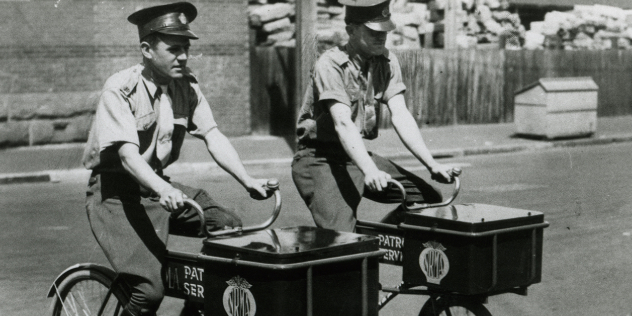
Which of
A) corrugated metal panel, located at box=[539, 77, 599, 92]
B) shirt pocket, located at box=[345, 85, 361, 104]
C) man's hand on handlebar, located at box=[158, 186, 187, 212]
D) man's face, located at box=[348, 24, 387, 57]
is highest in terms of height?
man's face, located at box=[348, 24, 387, 57]

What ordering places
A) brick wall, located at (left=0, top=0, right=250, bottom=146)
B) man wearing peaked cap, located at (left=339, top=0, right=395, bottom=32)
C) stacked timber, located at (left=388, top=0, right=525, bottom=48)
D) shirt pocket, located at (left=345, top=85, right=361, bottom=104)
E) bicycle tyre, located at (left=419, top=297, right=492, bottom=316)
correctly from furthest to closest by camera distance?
stacked timber, located at (left=388, top=0, right=525, bottom=48) < brick wall, located at (left=0, top=0, right=250, bottom=146) < shirt pocket, located at (left=345, top=85, right=361, bottom=104) < man wearing peaked cap, located at (left=339, top=0, right=395, bottom=32) < bicycle tyre, located at (left=419, top=297, right=492, bottom=316)

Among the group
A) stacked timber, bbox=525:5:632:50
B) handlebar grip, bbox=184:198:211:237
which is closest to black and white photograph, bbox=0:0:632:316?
handlebar grip, bbox=184:198:211:237

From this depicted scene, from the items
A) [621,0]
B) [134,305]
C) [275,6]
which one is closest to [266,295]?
[134,305]

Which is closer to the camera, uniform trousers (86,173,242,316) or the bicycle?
the bicycle

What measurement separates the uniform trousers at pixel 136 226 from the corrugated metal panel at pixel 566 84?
15.1m

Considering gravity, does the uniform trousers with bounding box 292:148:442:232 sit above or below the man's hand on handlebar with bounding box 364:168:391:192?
below

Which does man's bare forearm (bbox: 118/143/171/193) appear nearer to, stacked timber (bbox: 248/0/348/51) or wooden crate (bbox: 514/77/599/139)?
stacked timber (bbox: 248/0/348/51)

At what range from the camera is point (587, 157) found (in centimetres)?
1616

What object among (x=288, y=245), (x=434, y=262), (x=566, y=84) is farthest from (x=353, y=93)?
(x=566, y=84)

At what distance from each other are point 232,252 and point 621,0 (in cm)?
2516

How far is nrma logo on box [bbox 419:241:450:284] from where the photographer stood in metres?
4.42

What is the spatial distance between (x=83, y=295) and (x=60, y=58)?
1204cm

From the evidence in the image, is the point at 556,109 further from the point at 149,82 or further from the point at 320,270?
the point at 320,270

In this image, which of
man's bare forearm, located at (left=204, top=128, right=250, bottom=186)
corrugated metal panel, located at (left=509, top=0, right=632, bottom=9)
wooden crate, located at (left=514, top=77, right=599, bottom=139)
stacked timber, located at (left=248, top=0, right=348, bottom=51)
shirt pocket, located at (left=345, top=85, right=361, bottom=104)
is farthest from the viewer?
corrugated metal panel, located at (left=509, top=0, right=632, bottom=9)
